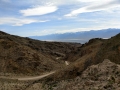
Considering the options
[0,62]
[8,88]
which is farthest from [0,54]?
[8,88]

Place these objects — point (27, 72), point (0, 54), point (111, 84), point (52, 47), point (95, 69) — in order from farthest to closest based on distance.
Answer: point (52, 47), point (0, 54), point (27, 72), point (95, 69), point (111, 84)

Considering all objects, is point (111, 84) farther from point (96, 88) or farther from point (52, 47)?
point (52, 47)

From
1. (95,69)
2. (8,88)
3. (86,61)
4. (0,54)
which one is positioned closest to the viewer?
(95,69)

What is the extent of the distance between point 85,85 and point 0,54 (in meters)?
43.6

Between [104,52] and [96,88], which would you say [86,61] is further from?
[96,88]

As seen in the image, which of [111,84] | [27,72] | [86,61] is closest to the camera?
[111,84]

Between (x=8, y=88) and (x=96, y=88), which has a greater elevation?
(x=96, y=88)

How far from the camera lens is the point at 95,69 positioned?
21.7m

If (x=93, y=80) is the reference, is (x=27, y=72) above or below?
below

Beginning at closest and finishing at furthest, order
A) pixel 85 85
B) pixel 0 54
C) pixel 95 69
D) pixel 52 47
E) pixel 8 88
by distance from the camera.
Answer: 1. pixel 85 85
2. pixel 95 69
3. pixel 8 88
4. pixel 0 54
5. pixel 52 47

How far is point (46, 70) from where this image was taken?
5453 centimetres

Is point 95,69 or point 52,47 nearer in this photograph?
point 95,69

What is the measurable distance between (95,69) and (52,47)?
84.4 metres

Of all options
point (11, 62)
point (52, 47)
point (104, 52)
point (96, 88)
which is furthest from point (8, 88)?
point (52, 47)
